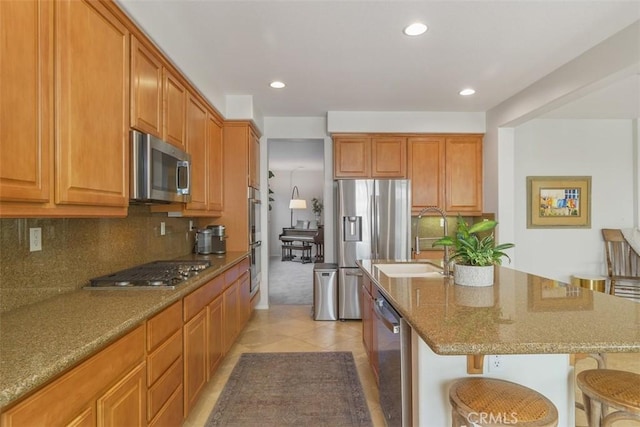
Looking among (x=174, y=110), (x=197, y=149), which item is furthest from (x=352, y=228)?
(x=174, y=110)

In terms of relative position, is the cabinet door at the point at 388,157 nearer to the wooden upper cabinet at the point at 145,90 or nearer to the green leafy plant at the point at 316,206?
the wooden upper cabinet at the point at 145,90

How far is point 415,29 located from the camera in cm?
235

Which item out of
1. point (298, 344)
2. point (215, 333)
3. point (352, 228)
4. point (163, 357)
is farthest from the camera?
point (352, 228)

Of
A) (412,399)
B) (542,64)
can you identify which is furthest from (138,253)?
(542,64)

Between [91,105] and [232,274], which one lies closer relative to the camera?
[91,105]

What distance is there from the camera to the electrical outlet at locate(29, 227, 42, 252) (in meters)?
1.51

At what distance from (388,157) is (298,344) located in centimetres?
254

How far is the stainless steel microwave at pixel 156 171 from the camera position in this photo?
1.83 m

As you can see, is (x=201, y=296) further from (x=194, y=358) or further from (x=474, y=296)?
(x=474, y=296)

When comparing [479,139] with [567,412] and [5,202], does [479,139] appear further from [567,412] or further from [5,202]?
[5,202]

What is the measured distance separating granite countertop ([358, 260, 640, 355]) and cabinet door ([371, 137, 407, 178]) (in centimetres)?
258

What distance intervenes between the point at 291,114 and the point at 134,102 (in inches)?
109

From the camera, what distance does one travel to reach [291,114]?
14.6 feet

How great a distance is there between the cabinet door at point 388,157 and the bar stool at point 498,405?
3.22m
